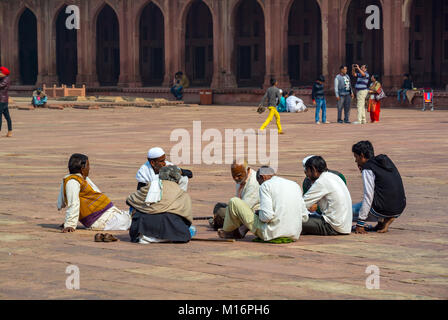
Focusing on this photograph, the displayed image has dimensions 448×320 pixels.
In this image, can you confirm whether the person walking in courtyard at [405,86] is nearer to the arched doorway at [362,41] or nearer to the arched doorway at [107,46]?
the arched doorway at [362,41]

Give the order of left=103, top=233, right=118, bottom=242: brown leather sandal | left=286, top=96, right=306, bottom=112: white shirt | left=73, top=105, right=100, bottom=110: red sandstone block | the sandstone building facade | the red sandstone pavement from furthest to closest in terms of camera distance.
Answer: the sandstone building facade < left=73, top=105, right=100, bottom=110: red sandstone block < left=286, top=96, right=306, bottom=112: white shirt < left=103, top=233, right=118, bottom=242: brown leather sandal < the red sandstone pavement

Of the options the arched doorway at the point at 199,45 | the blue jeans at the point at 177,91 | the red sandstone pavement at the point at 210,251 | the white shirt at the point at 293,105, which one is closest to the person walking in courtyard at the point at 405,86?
the white shirt at the point at 293,105

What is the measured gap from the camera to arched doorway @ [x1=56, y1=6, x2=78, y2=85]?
49.1m

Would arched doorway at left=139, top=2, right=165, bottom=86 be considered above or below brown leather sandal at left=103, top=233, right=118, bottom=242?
above

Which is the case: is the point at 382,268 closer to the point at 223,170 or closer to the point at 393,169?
the point at 393,169

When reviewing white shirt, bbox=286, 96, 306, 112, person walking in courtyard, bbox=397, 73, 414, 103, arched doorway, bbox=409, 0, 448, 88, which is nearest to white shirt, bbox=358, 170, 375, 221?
white shirt, bbox=286, 96, 306, 112

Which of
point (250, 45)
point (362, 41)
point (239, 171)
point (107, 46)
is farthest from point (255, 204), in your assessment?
point (107, 46)

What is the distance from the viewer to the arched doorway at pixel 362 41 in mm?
37062

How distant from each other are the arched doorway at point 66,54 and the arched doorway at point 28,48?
62.5 inches

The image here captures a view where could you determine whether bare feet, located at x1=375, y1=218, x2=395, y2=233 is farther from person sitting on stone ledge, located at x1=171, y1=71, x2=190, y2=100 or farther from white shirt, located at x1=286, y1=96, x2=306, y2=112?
person sitting on stone ledge, located at x1=171, y1=71, x2=190, y2=100

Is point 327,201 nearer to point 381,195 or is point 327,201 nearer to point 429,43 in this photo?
point 381,195

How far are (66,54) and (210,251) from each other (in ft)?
142
